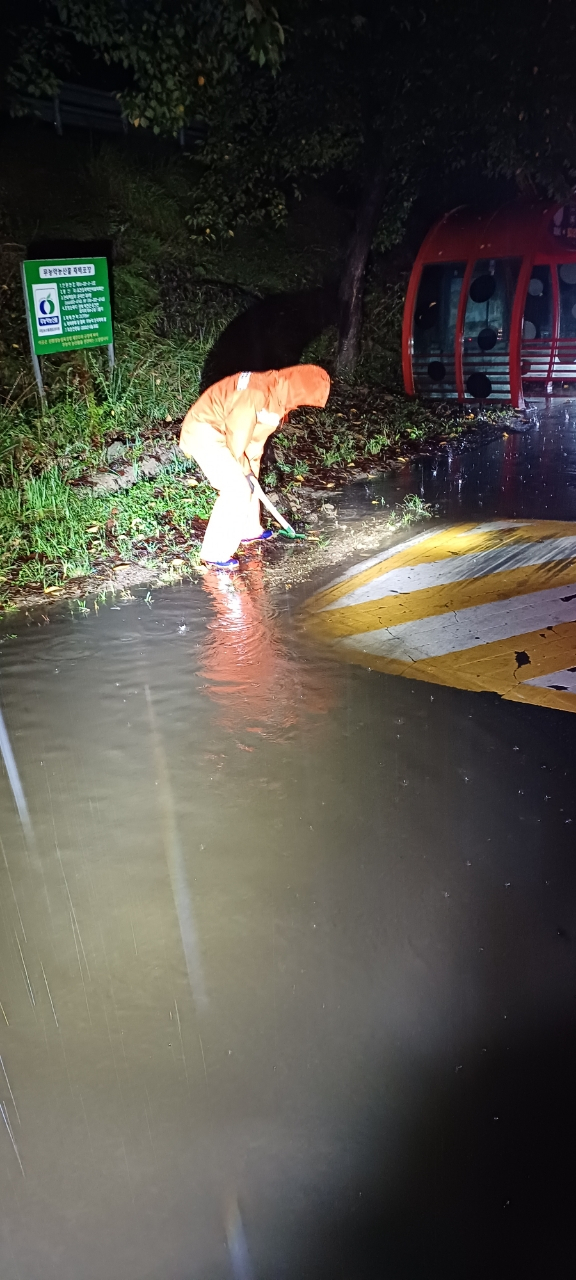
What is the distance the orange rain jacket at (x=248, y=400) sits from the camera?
6.58 m

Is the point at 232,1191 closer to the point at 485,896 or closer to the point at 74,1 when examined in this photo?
the point at 485,896

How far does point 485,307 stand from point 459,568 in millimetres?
7670

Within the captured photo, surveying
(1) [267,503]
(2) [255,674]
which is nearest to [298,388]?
(1) [267,503]

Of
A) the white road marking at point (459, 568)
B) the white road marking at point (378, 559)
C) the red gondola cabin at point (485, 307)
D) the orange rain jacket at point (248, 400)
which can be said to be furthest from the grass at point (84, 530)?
the red gondola cabin at point (485, 307)

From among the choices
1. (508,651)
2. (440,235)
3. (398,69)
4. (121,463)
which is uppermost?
(398,69)

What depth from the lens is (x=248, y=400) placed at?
6.57 m

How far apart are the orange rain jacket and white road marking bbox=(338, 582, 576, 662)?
2.04 metres

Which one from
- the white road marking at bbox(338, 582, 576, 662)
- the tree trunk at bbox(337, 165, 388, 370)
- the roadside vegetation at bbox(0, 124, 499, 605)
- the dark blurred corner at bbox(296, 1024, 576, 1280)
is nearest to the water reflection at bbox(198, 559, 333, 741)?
the white road marking at bbox(338, 582, 576, 662)

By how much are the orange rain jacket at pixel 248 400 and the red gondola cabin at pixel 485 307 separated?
685 cm

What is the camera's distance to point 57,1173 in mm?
2461

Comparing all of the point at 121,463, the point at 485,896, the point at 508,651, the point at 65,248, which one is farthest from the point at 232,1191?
the point at 65,248

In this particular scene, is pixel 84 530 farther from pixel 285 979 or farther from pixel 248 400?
pixel 285 979

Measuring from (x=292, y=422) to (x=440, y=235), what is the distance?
479 cm

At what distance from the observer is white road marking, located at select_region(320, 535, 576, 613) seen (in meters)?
6.45
